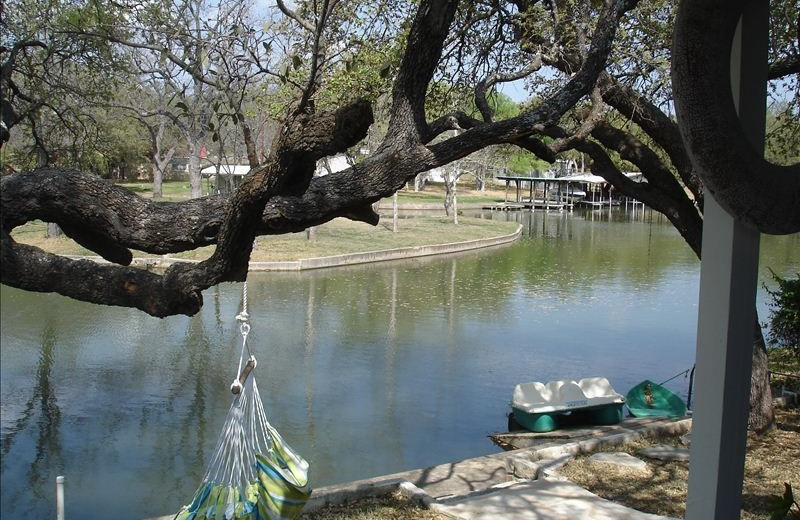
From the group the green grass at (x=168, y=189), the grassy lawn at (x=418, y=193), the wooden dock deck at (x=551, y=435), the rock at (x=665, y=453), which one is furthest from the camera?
the grassy lawn at (x=418, y=193)

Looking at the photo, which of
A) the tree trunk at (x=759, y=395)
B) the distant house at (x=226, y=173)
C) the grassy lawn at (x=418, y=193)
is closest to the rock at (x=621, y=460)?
the tree trunk at (x=759, y=395)

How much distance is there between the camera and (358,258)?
19.7m

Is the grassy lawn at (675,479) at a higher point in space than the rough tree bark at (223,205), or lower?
lower

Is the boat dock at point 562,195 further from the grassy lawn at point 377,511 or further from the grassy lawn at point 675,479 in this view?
the grassy lawn at point 377,511

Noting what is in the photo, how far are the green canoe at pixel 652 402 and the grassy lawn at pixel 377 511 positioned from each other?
429cm

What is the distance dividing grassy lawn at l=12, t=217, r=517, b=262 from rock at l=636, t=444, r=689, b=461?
40.3 feet

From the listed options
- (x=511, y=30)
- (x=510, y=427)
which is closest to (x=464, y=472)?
(x=510, y=427)

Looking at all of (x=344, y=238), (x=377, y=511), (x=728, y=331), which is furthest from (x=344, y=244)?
(x=728, y=331)

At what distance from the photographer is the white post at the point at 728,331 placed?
266cm

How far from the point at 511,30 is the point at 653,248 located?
18.9 meters

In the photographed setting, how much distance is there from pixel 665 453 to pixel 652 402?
2.53 metres

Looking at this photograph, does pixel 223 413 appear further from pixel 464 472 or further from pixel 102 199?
pixel 102 199

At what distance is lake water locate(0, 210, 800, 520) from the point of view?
25.0 feet

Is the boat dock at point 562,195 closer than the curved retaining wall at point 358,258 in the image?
No
